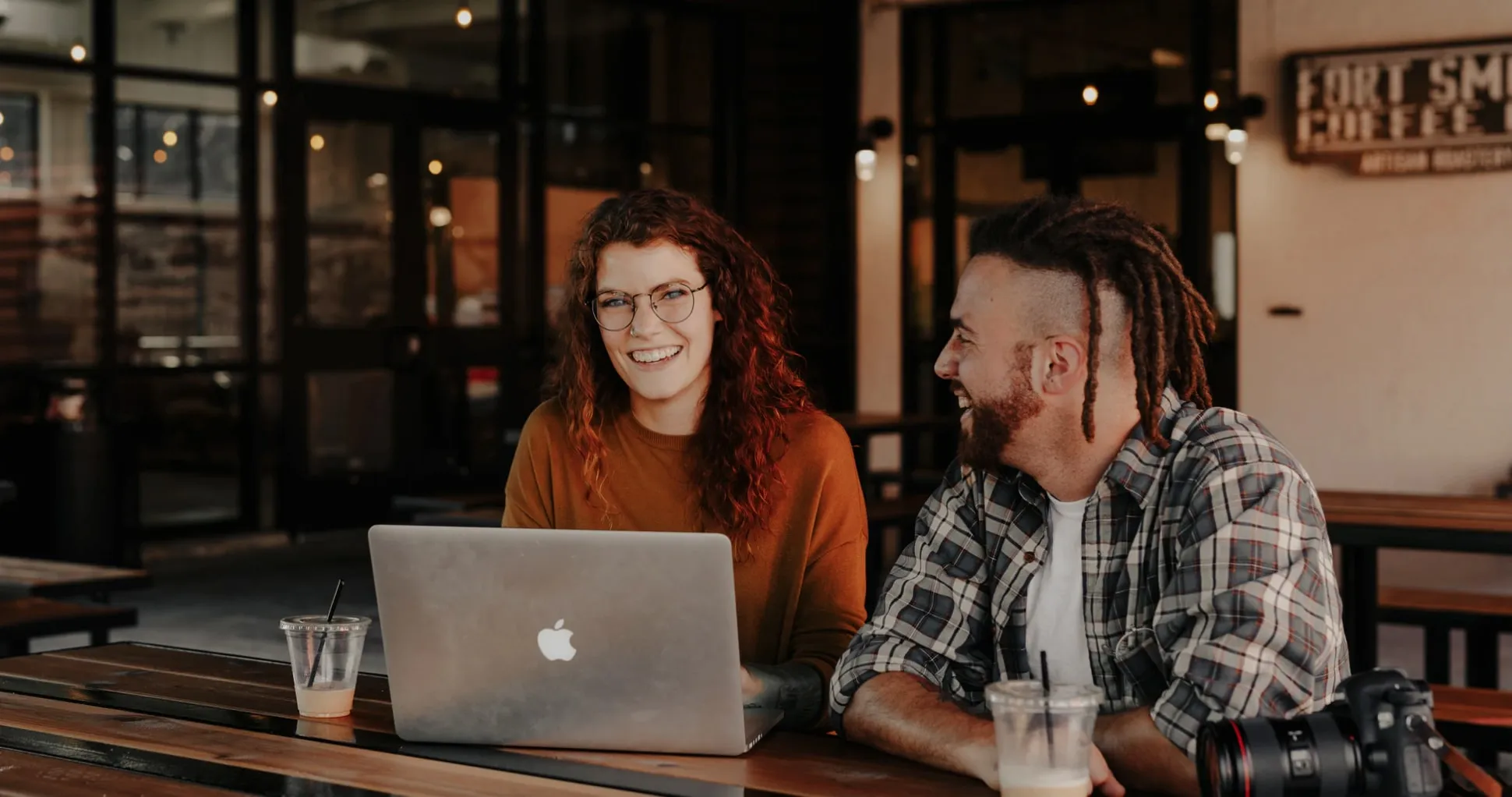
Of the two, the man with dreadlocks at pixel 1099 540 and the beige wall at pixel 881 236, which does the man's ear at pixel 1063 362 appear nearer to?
the man with dreadlocks at pixel 1099 540

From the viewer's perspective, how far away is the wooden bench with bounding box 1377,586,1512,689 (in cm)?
445

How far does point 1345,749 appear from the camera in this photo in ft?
4.70

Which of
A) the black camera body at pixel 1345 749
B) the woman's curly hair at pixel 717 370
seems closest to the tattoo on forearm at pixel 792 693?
the woman's curly hair at pixel 717 370

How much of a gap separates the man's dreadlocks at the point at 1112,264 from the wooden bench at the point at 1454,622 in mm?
2893

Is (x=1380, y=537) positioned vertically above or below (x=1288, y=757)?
below

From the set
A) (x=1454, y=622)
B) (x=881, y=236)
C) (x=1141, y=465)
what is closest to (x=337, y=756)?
(x=1141, y=465)

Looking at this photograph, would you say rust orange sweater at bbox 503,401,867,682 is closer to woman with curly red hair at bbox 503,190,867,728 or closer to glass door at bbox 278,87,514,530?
woman with curly red hair at bbox 503,190,867,728

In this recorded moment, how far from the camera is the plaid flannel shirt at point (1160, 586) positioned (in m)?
1.69

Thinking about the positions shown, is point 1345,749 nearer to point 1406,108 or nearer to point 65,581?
point 65,581

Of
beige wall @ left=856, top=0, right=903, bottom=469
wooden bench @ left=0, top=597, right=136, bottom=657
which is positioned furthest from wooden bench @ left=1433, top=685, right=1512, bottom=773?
beige wall @ left=856, top=0, right=903, bottom=469

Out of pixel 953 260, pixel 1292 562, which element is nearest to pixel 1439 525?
pixel 1292 562

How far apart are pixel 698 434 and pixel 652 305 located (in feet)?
0.66

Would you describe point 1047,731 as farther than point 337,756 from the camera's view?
No

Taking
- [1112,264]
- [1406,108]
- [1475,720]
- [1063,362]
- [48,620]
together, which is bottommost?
[1475,720]
